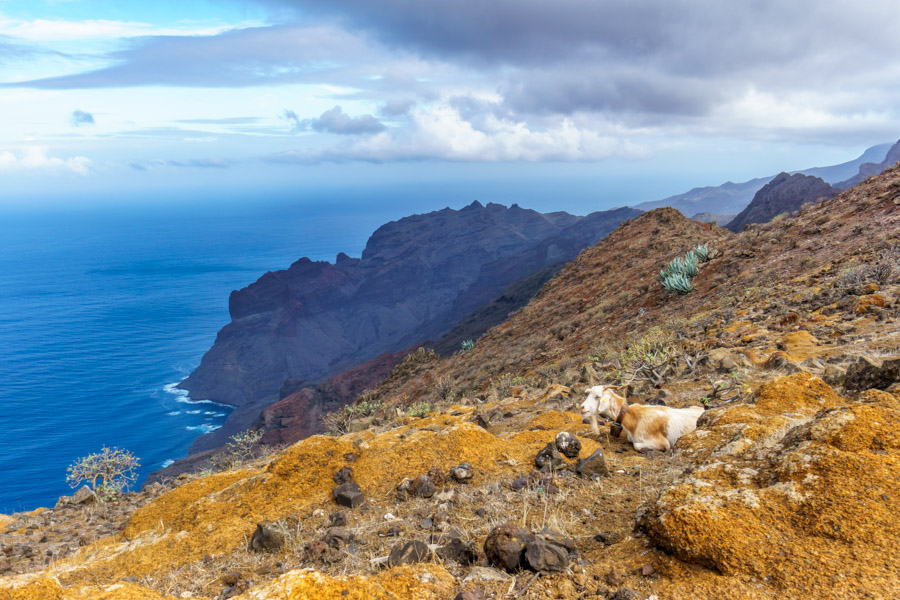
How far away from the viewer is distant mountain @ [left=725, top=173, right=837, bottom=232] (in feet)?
195

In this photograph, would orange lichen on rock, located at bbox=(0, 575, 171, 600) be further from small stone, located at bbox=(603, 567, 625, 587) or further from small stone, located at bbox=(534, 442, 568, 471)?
small stone, located at bbox=(534, 442, 568, 471)

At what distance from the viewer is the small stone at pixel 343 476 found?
3.97 m

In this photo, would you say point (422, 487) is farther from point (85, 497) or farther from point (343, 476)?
point (85, 497)

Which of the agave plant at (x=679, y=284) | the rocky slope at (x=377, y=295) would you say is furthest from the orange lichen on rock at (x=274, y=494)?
the rocky slope at (x=377, y=295)

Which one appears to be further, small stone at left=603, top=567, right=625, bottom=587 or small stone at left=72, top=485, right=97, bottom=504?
small stone at left=72, top=485, right=97, bottom=504

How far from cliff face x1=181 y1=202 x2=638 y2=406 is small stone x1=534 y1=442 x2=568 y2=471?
283 feet

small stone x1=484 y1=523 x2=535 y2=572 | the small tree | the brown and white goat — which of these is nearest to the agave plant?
the brown and white goat

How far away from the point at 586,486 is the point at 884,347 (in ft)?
13.0

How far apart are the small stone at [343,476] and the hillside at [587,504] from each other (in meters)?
0.06

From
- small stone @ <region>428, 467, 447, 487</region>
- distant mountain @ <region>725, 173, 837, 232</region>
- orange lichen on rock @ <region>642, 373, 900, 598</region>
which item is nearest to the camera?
orange lichen on rock @ <region>642, 373, 900, 598</region>

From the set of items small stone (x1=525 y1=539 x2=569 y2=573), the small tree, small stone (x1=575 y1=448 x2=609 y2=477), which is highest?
small stone (x1=525 y1=539 x2=569 y2=573)

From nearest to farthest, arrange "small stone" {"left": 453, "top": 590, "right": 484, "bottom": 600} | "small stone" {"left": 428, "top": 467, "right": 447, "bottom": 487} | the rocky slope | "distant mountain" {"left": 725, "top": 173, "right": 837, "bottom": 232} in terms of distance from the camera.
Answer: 1. "small stone" {"left": 453, "top": 590, "right": 484, "bottom": 600}
2. "small stone" {"left": 428, "top": 467, "right": 447, "bottom": 487}
3. "distant mountain" {"left": 725, "top": 173, "right": 837, "bottom": 232}
4. the rocky slope

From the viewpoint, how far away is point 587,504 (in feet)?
9.80

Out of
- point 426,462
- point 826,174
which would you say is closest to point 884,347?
point 426,462
